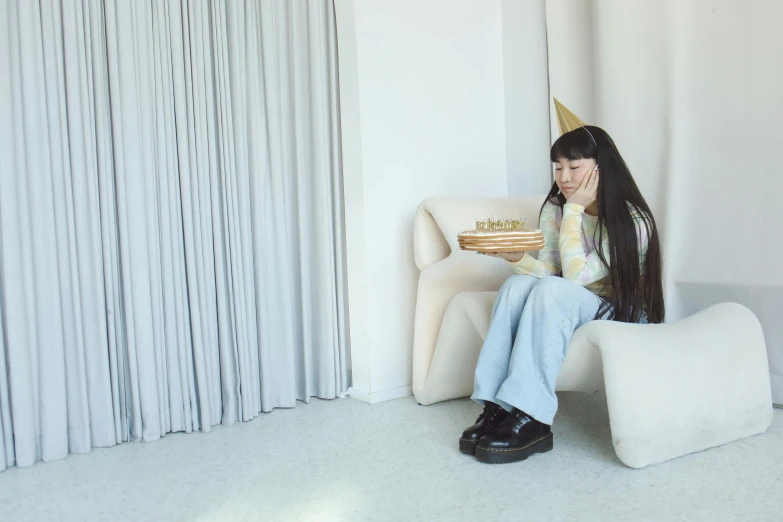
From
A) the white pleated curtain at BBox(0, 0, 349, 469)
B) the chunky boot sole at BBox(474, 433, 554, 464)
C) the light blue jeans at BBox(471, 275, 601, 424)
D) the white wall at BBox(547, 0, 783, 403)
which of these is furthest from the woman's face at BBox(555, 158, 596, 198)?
the white pleated curtain at BBox(0, 0, 349, 469)

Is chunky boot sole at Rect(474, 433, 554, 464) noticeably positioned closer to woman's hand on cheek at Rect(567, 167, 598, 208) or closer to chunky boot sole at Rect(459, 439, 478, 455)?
chunky boot sole at Rect(459, 439, 478, 455)

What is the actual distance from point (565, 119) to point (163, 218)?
1444mm

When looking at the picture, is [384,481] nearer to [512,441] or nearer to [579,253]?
[512,441]

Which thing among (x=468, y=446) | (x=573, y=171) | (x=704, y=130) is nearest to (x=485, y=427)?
(x=468, y=446)

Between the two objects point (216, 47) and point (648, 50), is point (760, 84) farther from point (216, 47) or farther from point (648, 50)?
point (216, 47)

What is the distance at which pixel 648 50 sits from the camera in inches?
93.9

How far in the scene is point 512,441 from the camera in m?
1.78

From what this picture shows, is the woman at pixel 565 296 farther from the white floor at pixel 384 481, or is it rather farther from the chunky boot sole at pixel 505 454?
the white floor at pixel 384 481

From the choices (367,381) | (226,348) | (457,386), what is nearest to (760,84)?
(457,386)

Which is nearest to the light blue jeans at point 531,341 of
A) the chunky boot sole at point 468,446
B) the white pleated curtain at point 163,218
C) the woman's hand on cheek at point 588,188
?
the chunky boot sole at point 468,446

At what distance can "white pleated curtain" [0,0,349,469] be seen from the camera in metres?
1.89

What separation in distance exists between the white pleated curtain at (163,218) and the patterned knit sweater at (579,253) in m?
0.78

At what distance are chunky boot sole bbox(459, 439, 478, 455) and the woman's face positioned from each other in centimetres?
72

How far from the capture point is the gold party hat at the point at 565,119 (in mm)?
2525
